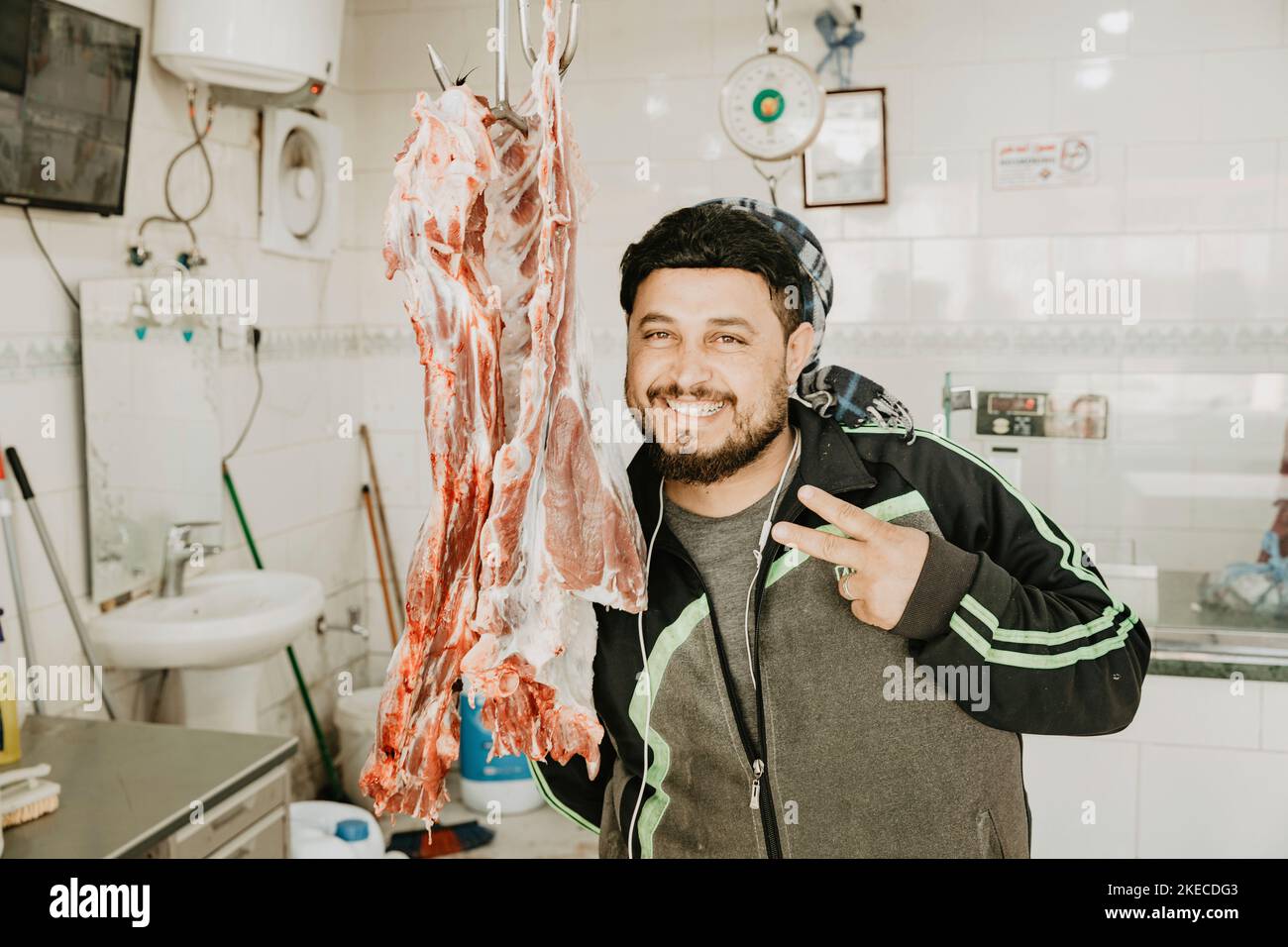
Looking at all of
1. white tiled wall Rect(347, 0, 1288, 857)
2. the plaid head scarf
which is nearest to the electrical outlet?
white tiled wall Rect(347, 0, 1288, 857)

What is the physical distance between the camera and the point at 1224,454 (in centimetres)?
275

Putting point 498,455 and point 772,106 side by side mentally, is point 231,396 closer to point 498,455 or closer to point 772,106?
point 772,106

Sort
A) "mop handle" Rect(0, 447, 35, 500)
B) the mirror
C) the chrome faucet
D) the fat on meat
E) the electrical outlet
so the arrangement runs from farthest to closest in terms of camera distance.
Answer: the electrical outlet, the chrome faucet, the mirror, "mop handle" Rect(0, 447, 35, 500), the fat on meat

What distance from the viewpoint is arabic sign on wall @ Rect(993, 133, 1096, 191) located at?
365 cm

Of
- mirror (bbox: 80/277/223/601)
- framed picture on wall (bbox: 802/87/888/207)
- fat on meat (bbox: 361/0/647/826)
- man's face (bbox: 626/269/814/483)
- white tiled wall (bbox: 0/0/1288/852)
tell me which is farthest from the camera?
framed picture on wall (bbox: 802/87/888/207)

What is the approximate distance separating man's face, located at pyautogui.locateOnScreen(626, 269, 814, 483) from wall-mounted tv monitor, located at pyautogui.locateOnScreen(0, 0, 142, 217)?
181 cm

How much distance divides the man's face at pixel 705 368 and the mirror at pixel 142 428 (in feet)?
6.57

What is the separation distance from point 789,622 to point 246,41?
94.7 inches

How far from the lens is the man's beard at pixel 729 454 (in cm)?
→ 136

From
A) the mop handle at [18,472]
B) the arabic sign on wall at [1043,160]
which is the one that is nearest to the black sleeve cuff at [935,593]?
the mop handle at [18,472]

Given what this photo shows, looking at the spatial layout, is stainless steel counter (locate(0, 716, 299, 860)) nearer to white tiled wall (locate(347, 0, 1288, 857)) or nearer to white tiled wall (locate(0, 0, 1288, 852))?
white tiled wall (locate(0, 0, 1288, 852))

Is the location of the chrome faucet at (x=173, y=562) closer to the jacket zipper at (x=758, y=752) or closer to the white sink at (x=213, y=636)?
the white sink at (x=213, y=636)

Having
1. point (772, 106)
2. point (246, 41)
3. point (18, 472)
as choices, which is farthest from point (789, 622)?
point (246, 41)
